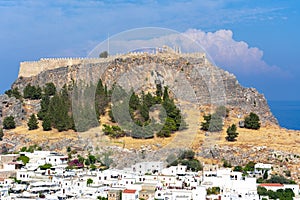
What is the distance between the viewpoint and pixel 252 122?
37.4 meters

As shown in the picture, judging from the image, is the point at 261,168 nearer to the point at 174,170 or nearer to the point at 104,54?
the point at 174,170

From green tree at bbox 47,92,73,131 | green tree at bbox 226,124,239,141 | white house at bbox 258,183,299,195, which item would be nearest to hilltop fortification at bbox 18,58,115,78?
green tree at bbox 47,92,73,131

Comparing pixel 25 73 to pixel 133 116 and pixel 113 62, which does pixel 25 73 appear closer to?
pixel 113 62

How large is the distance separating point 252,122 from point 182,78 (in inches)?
217

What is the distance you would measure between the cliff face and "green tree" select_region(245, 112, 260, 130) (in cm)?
174

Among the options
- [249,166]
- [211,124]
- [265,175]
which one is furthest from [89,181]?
[211,124]

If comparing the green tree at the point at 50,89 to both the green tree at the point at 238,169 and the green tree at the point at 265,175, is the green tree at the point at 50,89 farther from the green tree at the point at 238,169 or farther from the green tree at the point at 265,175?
the green tree at the point at 265,175

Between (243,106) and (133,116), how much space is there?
26.1 feet

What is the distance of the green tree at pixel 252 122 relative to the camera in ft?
123

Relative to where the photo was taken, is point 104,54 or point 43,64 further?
point 43,64

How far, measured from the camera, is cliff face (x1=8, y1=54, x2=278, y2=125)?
1570 inches

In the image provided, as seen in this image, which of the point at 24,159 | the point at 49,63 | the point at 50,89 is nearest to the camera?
the point at 24,159

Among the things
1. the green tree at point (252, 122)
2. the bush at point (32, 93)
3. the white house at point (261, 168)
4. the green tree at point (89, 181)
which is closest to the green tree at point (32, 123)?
the bush at point (32, 93)

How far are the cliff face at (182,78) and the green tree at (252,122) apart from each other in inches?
68.4
